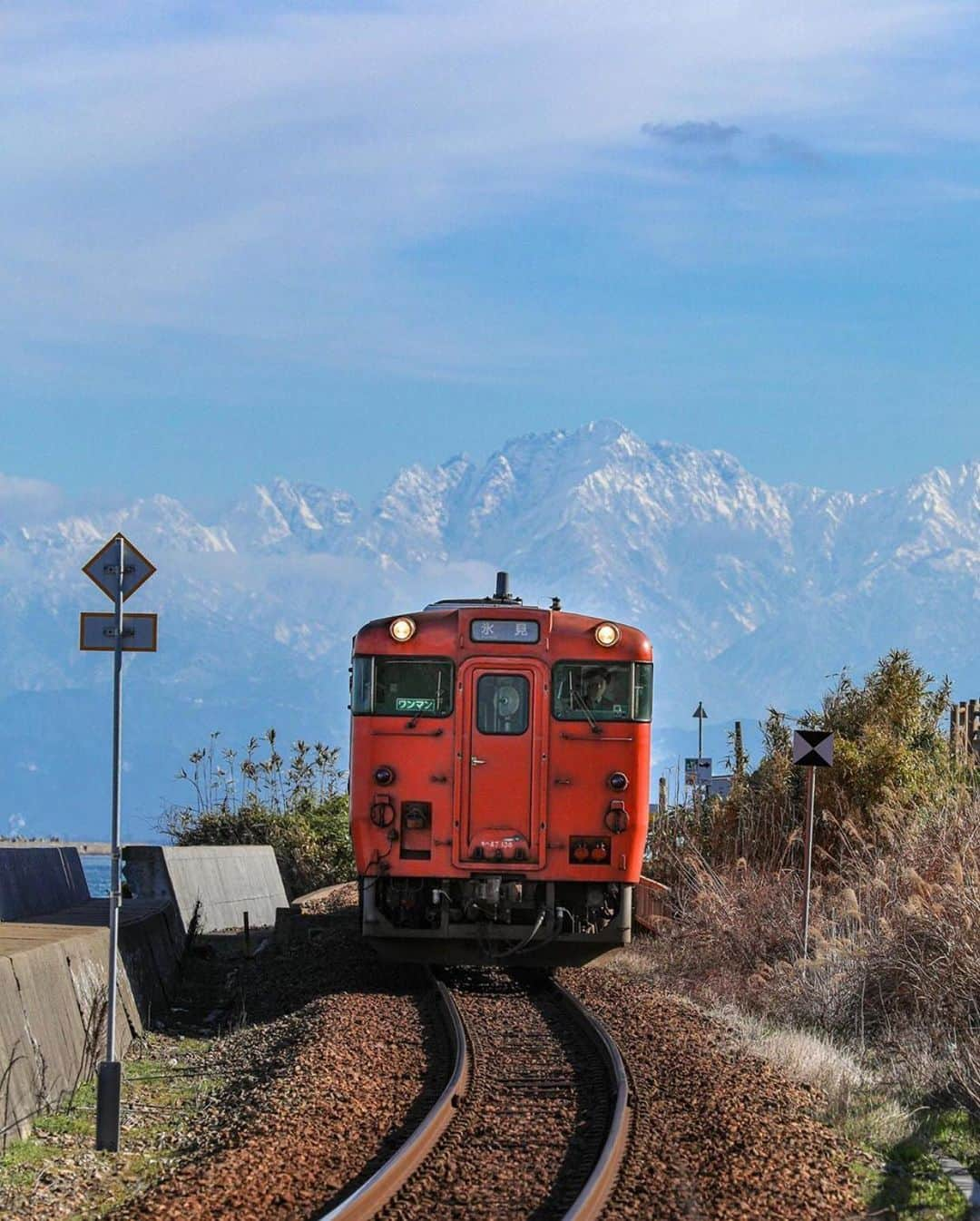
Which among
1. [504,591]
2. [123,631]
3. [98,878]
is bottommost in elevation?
[98,878]

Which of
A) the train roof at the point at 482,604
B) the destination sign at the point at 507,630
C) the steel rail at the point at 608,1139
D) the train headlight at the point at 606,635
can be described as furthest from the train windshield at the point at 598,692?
the steel rail at the point at 608,1139

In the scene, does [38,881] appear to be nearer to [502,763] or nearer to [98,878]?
[502,763]

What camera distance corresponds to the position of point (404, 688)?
56.4ft

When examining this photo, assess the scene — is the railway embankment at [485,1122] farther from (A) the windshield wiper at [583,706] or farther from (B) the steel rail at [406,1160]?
(A) the windshield wiper at [583,706]

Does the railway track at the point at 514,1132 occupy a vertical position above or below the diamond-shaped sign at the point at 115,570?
below

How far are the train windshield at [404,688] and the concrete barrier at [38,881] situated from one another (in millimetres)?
3730

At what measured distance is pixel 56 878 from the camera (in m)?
19.7

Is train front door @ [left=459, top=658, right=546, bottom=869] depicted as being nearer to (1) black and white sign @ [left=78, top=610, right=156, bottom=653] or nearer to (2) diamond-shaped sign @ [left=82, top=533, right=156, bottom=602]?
(1) black and white sign @ [left=78, top=610, right=156, bottom=653]

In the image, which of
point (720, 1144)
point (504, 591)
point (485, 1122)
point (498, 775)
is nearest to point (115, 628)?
point (485, 1122)

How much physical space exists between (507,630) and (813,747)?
386 cm

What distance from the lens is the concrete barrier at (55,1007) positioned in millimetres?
11087

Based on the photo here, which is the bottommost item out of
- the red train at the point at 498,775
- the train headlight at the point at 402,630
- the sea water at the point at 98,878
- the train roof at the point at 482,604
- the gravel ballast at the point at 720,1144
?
the sea water at the point at 98,878

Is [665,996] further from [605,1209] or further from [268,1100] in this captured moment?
[605,1209]

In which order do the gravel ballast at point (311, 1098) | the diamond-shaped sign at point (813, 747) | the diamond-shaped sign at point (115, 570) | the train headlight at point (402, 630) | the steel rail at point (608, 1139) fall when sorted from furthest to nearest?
the diamond-shaped sign at point (813, 747) → the train headlight at point (402, 630) → the diamond-shaped sign at point (115, 570) → the gravel ballast at point (311, 1098) → the steel rail at point (608, 1139)
